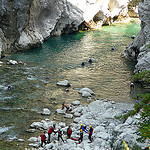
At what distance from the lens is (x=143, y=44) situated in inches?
1228

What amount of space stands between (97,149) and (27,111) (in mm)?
9326

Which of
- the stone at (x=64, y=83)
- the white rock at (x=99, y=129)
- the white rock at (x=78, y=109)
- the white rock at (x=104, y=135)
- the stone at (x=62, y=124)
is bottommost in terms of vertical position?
the white rock at (x=78, y=109)

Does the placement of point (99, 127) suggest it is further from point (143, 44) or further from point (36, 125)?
point (143, 44)

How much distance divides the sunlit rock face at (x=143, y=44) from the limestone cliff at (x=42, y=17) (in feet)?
66.7

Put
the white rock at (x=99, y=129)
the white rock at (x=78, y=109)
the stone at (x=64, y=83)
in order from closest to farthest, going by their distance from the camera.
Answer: the white rock at (x=99, y=129) < the white rock at (x=78, y=109) < the stone at (x=64, y=83)

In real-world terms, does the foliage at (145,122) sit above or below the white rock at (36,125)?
above

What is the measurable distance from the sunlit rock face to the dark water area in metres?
2.29

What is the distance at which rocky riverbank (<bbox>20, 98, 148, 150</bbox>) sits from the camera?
14.8 meters

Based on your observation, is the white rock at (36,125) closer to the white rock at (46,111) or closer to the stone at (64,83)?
the white rock at (46,111)

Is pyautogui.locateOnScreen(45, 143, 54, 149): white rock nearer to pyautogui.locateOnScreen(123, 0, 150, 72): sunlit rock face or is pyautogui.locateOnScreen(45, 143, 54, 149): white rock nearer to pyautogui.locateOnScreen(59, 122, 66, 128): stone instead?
Answer: pyautogui.locateOnScreen(59, 122, 66, 128): stone

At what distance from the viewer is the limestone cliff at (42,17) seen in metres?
38.1

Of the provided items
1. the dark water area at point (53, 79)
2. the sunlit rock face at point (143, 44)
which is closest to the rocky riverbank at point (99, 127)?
the dark water area at point (53, 79)

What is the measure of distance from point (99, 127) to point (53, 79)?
532 inches

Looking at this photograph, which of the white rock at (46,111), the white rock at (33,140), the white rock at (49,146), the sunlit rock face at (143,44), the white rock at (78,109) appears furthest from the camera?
the sunlit rock face at (143,44)
